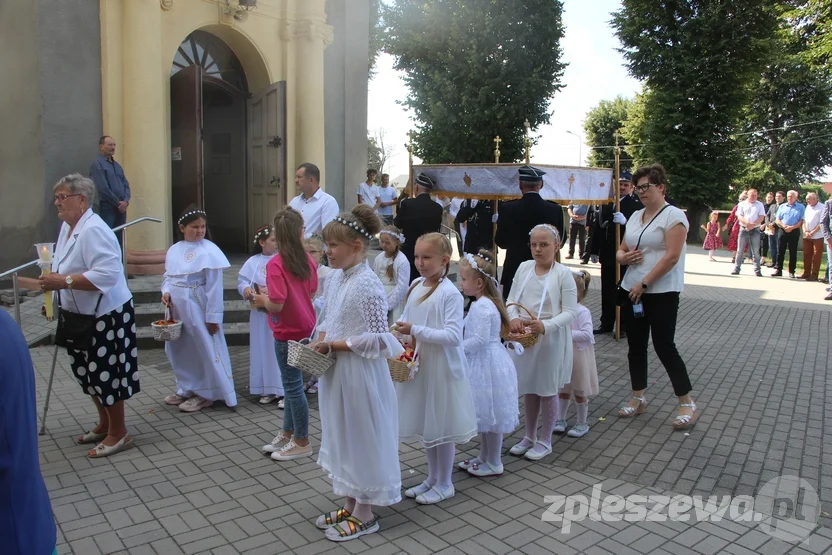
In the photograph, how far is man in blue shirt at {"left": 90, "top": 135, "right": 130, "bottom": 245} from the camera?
28.7ft

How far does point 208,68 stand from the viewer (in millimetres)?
11602

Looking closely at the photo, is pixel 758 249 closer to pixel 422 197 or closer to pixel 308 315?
pixel 422 197

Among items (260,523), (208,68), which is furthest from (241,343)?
(208,68)

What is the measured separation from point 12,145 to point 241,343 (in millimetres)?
4335

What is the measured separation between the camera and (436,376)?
13.7 feet

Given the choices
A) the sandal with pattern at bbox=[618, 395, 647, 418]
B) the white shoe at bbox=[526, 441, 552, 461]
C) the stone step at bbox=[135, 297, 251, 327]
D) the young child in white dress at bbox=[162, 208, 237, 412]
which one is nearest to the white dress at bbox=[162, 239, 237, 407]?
the young child in white dress at bbox=[162, 208, 237, 412]

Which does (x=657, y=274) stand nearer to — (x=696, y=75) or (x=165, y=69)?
(x=165, y=69)

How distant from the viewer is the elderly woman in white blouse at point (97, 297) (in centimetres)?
464

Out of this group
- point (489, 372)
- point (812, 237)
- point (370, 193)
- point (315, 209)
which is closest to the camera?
point (489, 372)

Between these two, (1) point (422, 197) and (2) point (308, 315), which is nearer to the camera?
(2) point (308, 315)

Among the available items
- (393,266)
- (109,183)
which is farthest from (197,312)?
(109,183)

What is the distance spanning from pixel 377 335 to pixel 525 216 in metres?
3.87

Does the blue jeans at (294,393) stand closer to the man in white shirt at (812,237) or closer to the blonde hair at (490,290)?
the blonde hair at (490,290)

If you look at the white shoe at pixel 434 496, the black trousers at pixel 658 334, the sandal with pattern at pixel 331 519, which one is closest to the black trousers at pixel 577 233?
the black trousers at pixel 658 334
